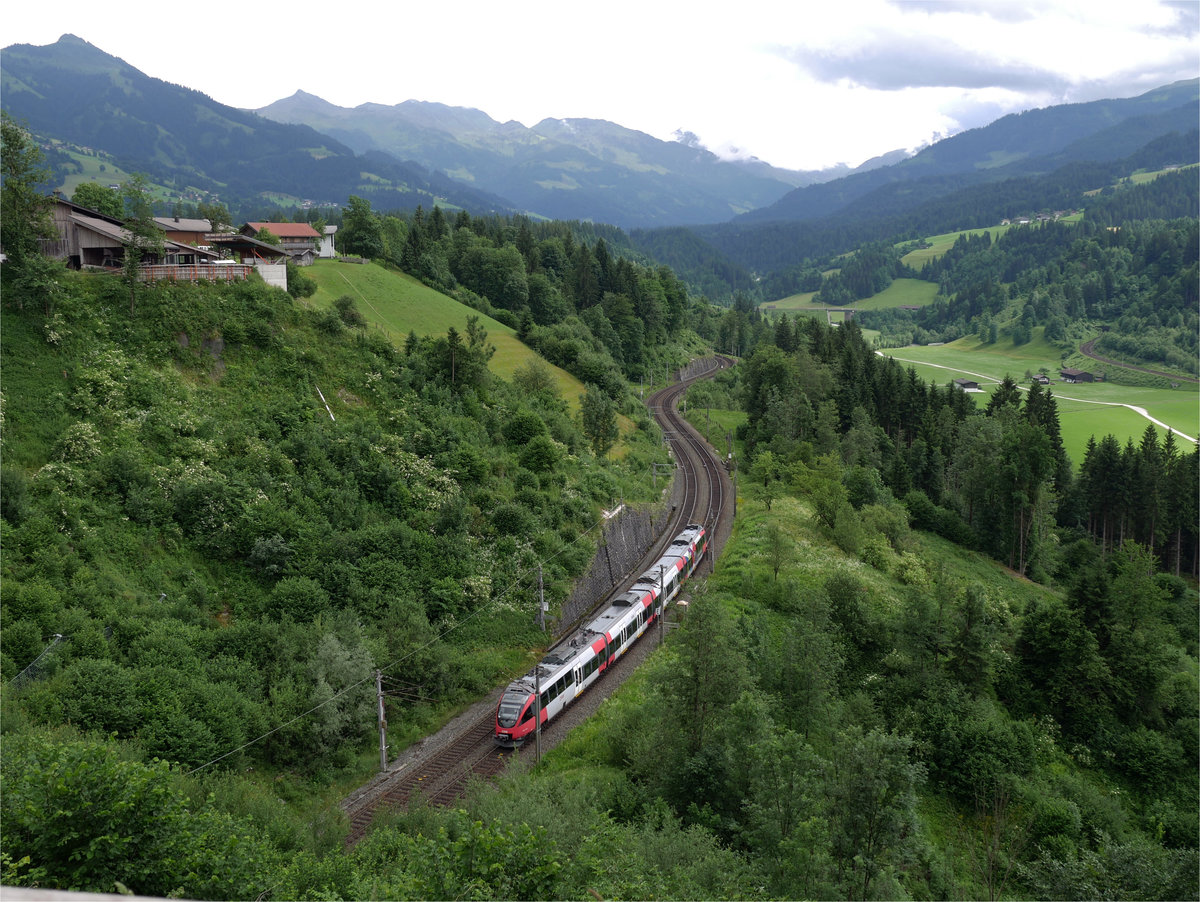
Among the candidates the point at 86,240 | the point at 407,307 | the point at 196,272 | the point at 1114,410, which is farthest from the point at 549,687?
the point at 1114,410

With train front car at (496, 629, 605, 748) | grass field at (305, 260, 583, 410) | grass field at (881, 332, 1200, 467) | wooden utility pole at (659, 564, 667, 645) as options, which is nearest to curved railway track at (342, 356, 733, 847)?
train front car at (496, 629, 605, 748)

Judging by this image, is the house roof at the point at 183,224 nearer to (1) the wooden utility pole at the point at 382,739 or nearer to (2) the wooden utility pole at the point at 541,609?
(2) the wooden utility pole at the point at 541,609

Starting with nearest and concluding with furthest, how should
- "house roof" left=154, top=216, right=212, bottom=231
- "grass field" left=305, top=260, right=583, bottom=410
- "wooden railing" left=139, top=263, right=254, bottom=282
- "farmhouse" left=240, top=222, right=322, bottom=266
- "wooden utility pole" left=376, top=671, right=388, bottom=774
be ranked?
"wooden utility pole" left=376, top=671, right=388, bottom=774 → "wooden railing" left=139, top=263, right=254, bottom=282 → "house roof" left=154, top=216, right=212, bottom=231 → "grass field" left=305, top=260, right=583, bottom=410 → "farmhouse" left=240, top=222, right=322, bottom=266

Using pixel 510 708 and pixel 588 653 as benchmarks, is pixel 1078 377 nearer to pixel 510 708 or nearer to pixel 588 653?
pixel 588 653

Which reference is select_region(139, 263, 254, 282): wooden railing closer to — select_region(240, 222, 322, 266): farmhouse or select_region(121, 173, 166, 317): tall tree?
select_region(121, 173, 166, 317): tall tree

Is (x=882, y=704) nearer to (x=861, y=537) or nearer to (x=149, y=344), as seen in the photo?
(x=861, y=537)

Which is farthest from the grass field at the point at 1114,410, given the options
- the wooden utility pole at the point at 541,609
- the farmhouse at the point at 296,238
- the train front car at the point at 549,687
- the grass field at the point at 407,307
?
the farmhouse at the point at 296,238
